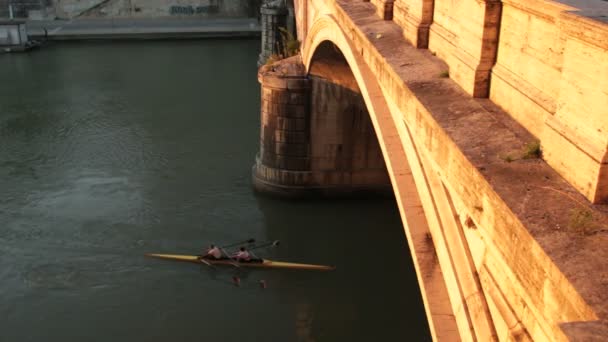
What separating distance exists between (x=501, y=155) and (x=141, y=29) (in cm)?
3521

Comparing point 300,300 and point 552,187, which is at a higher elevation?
point 552,187

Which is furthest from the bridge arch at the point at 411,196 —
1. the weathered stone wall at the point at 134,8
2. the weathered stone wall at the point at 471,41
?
the weathered stone wall at the point at 134,8

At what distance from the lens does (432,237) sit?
5426 millimetres

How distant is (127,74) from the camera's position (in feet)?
95.4

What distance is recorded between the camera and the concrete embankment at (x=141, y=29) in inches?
1422

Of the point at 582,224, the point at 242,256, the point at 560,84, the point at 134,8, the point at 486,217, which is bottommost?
the point at 242,256

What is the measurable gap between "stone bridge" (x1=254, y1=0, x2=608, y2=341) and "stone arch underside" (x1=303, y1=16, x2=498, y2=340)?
0.04 feet

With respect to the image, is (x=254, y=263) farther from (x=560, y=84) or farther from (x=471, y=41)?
(x=560, y=84)

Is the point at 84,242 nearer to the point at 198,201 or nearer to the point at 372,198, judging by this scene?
the point at 198,201

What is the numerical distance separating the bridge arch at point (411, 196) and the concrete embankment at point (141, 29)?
28.6 meters

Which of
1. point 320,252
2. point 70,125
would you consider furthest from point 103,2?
point 320,252

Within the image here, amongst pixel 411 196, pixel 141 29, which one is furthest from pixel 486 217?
pixel 141 29

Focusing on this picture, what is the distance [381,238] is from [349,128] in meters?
2.61

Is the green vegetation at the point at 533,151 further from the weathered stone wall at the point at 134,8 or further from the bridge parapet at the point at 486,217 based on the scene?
the weathered stone wall at the point at 134,8
